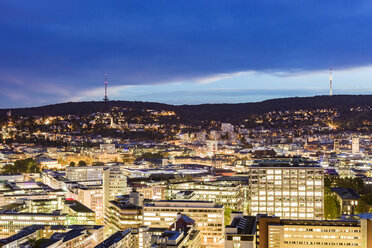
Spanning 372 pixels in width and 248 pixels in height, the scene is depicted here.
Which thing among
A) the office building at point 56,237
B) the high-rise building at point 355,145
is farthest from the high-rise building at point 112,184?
the high-rise building at point 355,145

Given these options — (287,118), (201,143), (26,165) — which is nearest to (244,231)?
(26,165)

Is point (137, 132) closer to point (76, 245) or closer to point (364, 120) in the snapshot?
point (364, 120)

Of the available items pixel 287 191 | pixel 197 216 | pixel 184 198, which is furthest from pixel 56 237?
pixel 287 191

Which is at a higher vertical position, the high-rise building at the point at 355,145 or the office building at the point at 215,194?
the high-rise building at the point at 355,145

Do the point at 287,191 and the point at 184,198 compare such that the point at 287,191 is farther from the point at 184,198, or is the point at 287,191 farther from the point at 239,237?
the point at 239,237

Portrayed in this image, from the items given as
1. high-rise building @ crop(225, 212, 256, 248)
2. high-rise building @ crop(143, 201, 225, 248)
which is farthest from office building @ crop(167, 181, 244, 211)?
high-rise building @ crop(225, 212, 256, 248)

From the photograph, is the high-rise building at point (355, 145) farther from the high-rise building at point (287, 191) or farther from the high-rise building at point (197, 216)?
the high-rise building at point (197, 216)
